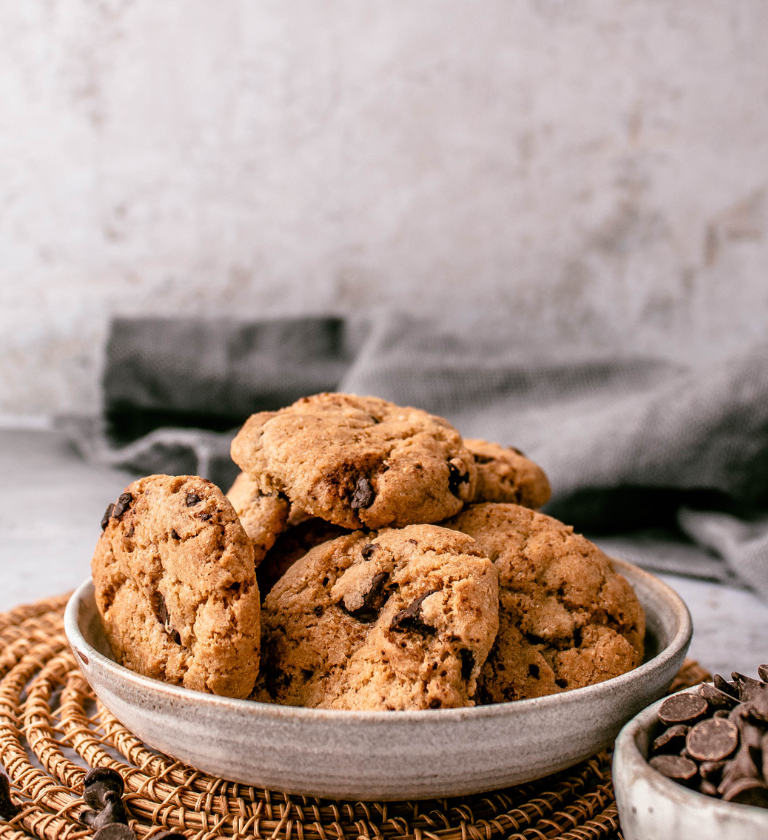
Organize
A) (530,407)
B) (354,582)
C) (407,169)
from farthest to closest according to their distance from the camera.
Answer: (407,169), (530,407), (354,582)

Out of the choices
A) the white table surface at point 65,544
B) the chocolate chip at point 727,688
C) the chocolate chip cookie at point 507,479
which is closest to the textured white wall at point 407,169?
the white table surface at point 65,544

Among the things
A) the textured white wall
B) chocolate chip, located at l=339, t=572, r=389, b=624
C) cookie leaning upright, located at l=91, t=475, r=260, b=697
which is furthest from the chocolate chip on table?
the textured white wall

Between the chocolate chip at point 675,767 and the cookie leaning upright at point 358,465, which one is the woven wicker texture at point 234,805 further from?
the cookie leaning upright at point 358,465

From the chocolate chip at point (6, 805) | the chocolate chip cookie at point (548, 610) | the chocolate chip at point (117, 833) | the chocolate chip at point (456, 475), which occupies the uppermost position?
the chocolate chip at point (456, 475)

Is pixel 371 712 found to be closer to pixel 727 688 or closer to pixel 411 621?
pixel 411 621

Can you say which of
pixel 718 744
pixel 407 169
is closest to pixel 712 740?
pixel 718 744

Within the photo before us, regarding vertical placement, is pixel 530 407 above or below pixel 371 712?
below

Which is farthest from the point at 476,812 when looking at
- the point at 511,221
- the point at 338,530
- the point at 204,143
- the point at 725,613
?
the point at 204,143
